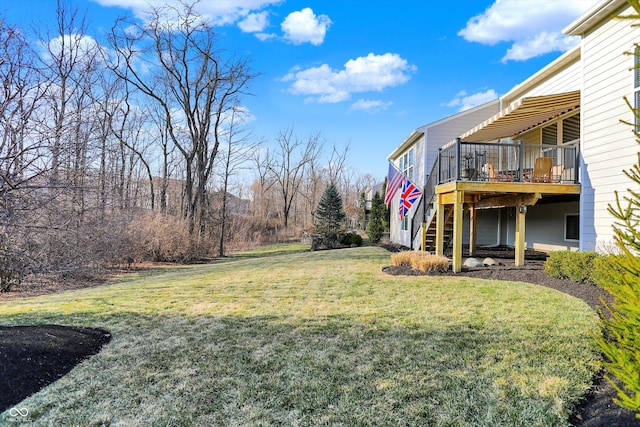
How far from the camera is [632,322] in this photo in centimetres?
183

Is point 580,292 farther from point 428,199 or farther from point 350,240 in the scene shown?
point 350,240

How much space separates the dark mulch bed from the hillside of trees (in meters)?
6.04

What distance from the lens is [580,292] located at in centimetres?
589

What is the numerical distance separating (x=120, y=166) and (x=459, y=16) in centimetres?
1974

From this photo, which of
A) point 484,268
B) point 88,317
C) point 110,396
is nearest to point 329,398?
point 110,396

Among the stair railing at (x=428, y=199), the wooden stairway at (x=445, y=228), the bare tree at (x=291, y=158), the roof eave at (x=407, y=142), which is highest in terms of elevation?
the bare tree at (x=291, y=158)

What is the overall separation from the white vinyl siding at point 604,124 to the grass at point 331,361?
266cm

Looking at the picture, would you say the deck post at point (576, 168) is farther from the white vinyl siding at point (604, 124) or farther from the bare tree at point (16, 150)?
the bare tree at point (16, 150)

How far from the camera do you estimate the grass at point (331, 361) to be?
9.14ft

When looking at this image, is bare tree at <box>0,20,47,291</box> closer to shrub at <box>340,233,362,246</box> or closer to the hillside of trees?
the hillside of trees

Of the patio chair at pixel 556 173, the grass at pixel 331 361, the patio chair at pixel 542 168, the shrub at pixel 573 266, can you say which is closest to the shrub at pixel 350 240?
the patio chair at pixel 556 173

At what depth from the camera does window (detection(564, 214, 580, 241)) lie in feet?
33.6

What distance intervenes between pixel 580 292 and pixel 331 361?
4772 mm

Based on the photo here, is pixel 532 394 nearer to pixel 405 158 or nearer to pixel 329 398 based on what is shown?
pixel 329 398
